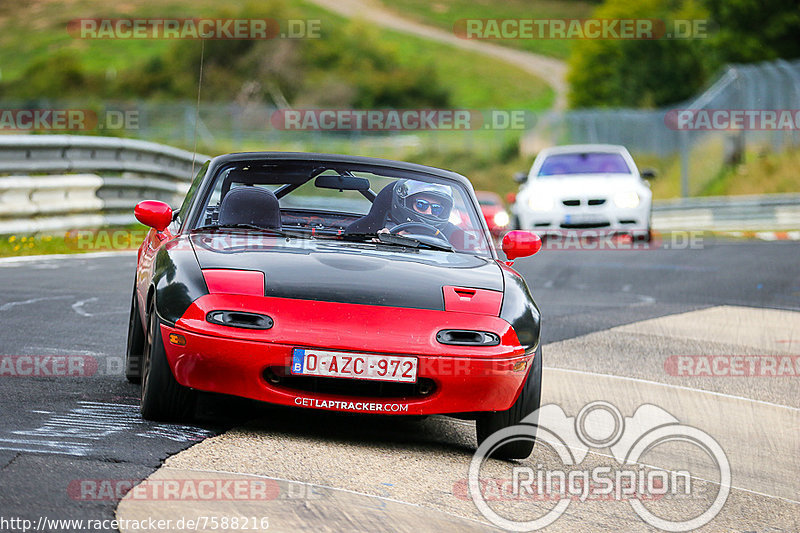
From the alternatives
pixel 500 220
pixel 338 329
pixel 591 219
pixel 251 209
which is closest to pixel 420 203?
pixel 251 209

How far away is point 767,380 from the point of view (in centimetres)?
816

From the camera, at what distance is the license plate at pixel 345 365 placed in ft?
16.5

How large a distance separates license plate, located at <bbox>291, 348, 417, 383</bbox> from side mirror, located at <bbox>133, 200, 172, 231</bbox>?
5.88ft

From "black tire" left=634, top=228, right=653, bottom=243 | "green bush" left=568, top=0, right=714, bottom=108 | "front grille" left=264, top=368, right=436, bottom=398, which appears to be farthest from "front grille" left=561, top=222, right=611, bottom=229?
"green bush" left=568, top=0, right=714, bottom=108

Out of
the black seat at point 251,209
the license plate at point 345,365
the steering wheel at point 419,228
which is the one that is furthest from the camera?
the steering wheel at point 419,228

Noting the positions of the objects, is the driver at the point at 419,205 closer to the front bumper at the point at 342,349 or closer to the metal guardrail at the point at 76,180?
the front bumper at the point at 342,349

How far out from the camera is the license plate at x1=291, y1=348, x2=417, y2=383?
5035mm

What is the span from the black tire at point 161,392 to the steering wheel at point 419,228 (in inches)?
58.8

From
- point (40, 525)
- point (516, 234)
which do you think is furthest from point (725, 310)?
point (40, 525)

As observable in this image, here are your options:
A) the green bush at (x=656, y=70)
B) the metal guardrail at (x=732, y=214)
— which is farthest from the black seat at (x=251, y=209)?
the green bush at (x=656, y=70)

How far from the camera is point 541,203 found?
60.4 ft

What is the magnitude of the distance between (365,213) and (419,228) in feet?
1.80

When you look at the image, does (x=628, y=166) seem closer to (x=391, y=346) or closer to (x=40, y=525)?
(x=391, y=346)

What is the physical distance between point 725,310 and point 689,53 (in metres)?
64.3
